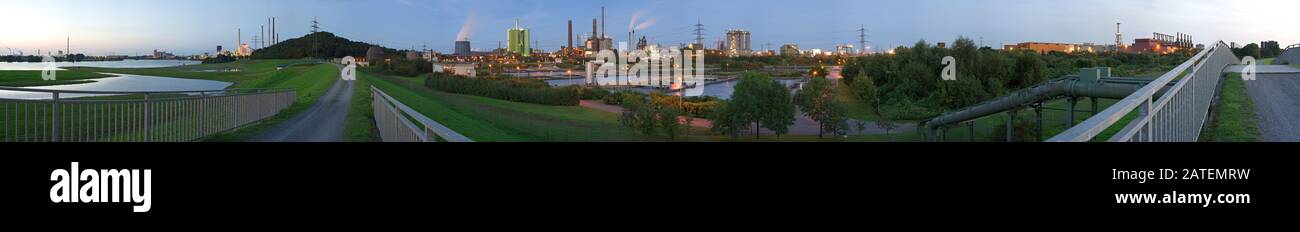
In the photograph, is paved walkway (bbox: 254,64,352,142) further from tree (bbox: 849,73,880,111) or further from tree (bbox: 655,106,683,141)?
tree (bbox: 849,73,880,111)

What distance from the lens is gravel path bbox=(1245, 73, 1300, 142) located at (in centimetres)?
756

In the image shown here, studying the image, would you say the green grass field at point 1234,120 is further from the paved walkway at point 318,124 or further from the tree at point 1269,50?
the tree at point 1269,50

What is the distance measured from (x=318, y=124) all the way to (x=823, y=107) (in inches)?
790

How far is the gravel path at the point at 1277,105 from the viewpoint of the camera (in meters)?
7.56

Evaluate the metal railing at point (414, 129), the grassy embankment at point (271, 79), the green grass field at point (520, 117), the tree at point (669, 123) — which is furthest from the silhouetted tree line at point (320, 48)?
the metal railing at point (414, 129)

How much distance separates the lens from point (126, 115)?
8.34 metres

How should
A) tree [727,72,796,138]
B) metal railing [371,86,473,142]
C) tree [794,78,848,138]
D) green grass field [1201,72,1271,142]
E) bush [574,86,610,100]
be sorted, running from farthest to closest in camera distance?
bush [574,86,610,100], tree [794,78,848,138], tree [727,72,796,138], green grass field [1201,72,1271,142], metal railing [371,86,473,142]

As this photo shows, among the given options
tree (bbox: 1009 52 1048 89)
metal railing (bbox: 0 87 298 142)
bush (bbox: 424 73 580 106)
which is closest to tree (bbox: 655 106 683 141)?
bush (bbox: 424 73 580 106)

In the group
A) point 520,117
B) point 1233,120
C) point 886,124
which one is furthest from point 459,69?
point 1233,120

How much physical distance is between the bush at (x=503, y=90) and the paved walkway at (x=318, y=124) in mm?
11125

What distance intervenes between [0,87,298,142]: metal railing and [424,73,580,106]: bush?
1558cm
